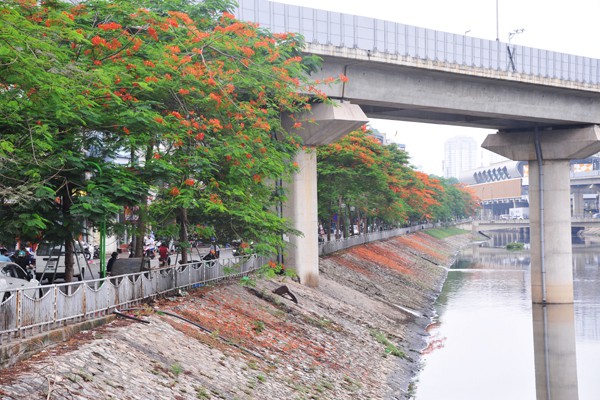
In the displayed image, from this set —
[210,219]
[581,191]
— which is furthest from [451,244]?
[210,219]

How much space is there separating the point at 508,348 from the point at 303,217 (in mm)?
12056

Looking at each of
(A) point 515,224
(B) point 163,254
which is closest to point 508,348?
(B) point 163,254

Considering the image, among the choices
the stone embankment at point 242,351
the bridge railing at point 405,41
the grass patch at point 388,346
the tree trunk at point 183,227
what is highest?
the bridge railing at point 405,41

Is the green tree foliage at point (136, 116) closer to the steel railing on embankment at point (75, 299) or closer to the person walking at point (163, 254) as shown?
the steel railing on embankment at point (75, 299)

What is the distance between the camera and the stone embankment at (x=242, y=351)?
15.5 metres

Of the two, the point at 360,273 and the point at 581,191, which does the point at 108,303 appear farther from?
the point at 581,191

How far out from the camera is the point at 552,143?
5281 cm

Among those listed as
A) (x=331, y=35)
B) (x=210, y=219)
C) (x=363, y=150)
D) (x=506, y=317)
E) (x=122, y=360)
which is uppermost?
(x=331, y=35)

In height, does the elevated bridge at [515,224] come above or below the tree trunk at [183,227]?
below

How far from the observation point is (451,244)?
137m

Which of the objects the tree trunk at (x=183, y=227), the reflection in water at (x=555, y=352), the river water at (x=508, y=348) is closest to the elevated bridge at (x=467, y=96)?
the reflection in water at (x=555, y=352)

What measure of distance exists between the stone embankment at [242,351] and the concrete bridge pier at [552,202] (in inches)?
404

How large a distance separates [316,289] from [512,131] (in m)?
20.3

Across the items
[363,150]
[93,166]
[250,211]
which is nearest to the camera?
[93,166]
